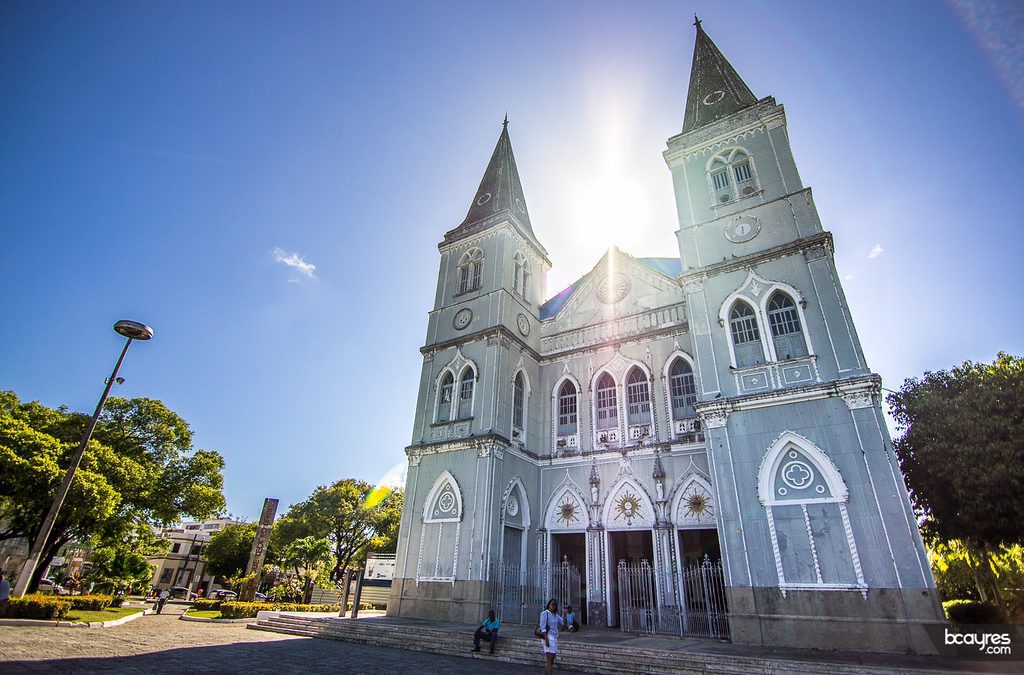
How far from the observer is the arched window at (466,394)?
1925 centimetres

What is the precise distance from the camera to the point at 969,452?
40.9 feet

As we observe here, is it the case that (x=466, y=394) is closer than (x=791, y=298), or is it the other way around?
(x=791, y=298)

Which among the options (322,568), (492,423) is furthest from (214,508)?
(492,423)

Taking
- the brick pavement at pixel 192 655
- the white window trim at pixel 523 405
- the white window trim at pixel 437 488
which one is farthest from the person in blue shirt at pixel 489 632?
the white window trim at pixel 523 405

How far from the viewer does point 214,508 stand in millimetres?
24484

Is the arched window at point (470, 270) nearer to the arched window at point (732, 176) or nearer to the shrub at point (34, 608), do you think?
the arched window at point (732, 176)

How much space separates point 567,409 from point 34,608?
1670cm

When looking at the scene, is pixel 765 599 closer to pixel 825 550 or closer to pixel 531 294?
pixel 825 550

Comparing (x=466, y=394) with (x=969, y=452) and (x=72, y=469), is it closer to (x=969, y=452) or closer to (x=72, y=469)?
(x=72, y=469)

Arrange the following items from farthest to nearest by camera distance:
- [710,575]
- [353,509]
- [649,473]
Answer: [353,509]
[649,473]
[710,575]

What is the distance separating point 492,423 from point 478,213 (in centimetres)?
1211

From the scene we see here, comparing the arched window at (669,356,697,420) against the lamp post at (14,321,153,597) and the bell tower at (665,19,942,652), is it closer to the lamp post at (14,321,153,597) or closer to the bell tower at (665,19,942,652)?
the bell tower at (665,19,942,652)

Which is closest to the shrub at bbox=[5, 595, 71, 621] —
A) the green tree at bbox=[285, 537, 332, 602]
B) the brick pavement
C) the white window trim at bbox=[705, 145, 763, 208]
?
the brick pavement

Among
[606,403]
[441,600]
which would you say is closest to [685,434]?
[606,403]
